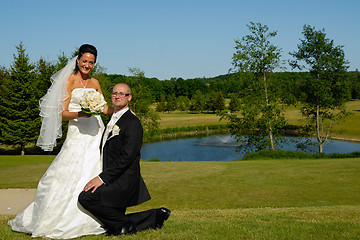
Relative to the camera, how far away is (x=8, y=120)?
32.8 m

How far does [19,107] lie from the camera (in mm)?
33375

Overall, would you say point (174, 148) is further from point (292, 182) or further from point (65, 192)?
point (65, 192)

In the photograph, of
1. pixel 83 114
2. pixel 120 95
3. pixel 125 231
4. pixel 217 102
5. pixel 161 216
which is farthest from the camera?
pixel 217 102

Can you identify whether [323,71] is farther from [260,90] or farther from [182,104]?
[182,104]

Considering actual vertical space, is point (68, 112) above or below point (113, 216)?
above

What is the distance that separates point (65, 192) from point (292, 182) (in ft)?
35.7

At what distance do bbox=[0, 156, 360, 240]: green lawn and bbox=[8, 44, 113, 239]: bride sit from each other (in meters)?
0.35

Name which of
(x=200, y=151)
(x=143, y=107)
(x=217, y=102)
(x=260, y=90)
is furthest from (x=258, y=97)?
(x=217, y=102)

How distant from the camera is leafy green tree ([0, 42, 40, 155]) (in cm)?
3275

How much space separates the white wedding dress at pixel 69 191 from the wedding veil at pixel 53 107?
32 centimetres

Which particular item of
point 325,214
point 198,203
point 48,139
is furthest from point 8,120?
point 325,214

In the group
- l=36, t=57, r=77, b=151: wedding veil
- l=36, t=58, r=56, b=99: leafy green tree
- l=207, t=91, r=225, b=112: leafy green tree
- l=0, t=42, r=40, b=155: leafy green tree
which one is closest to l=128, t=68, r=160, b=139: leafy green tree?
l=36, t=58, r=56, b=99: leafy green tree

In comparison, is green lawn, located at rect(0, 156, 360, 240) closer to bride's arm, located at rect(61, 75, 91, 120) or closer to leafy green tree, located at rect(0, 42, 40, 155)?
bride's arm, located at rect(61, 75, 91, 120)

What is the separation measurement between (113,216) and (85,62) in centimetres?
271
